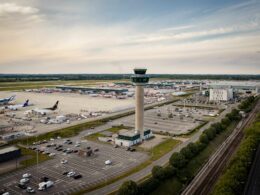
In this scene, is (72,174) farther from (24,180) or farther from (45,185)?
(24,180)

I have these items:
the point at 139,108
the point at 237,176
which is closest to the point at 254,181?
the point at 237,176

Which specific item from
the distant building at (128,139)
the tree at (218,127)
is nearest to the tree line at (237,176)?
the tree at (218,127)

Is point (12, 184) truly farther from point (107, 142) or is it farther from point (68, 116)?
point (68, 116)

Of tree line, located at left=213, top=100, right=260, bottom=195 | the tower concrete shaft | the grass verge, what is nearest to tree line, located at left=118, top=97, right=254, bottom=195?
the grass verge

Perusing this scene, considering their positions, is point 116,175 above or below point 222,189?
below

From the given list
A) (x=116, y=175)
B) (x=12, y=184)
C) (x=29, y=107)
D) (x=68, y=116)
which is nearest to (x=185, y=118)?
(x=68, y=116)

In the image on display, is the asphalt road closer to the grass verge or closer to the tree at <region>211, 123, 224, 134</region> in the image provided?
the tree at <region>211, 123, 224, 134</region>
